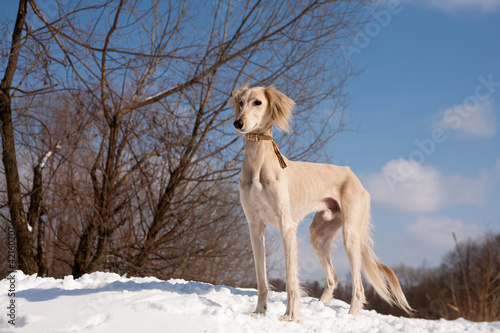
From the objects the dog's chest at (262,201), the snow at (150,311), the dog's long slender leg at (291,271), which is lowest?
the snow at (150,311)

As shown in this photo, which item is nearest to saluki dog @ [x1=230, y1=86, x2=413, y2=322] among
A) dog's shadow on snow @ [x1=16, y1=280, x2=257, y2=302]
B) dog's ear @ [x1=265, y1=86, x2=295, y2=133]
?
dog's ear @ [x1=265, y1=86, x2=295, y2=133]

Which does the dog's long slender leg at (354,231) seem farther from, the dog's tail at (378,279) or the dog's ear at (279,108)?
the dog's ear at (279,108)

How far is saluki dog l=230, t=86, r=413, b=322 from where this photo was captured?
3.36m

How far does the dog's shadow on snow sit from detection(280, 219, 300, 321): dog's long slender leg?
111 cm

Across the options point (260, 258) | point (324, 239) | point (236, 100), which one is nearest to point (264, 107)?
point (236, 100)

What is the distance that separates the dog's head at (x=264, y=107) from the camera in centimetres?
339

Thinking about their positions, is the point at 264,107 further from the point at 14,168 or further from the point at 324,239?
the point at 14,168

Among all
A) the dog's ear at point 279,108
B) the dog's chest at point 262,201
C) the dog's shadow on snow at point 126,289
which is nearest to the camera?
the dog's chest at point 262,201

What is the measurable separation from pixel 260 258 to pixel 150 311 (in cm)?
100

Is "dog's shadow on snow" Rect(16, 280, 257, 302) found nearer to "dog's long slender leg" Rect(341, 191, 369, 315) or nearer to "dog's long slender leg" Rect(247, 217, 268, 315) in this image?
"dog's long slender leg" Rect(247, 217, 268, 315)

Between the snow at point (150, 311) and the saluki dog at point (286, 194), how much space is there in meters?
0.30

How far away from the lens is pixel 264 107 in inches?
136

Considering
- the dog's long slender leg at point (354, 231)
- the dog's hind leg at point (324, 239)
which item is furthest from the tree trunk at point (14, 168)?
the dog's long slender leg at point (354, 231)

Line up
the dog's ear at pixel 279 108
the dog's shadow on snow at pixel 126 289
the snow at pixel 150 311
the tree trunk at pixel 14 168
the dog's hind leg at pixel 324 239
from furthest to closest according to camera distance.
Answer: the tree trunk at pixel 14 168 → the dog's hind leg at pixel 324 239 → the dog's shadow on snow at pixel 126 289 → the dog's ear at pixel 279 108 → the snow at pixel 150 311
